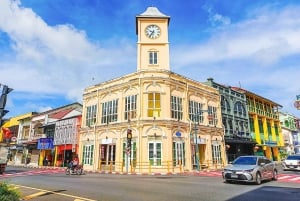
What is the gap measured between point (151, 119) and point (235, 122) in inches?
696

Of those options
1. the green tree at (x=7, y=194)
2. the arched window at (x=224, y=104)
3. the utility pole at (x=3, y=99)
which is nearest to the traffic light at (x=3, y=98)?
the utility pole at (x=3, y=99)

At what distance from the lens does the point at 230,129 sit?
3712 cm

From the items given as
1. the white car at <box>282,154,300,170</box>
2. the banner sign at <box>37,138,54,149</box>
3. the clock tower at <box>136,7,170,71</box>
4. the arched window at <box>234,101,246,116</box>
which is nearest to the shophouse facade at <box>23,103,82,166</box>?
the banner sign at <box>37,138,54,149</box>

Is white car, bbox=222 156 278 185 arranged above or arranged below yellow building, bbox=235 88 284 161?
below

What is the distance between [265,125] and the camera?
4631 cm

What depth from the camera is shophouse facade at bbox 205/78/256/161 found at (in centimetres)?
3644

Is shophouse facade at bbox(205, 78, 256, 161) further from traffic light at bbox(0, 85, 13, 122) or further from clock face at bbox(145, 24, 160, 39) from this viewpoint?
traffic light at bbox(0, 85, 13, 122)

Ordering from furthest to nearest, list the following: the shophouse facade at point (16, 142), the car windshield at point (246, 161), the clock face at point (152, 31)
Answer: the shophouse facade at point (16, 142) < the clock face at point (152, 31) < the car windshield at point (246, 161)

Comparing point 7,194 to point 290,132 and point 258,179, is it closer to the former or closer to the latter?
point 258,179

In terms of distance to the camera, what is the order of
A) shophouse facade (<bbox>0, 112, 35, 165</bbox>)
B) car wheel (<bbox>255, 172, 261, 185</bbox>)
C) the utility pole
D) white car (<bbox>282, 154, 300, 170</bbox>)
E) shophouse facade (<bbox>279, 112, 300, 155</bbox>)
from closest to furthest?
the utility pole, car wheel (<bbox>255, 172, 261, 185</bbox>), white car (<bbox>282, 154, 300, 170</bbox>), shophouse facade (<bbox>0, 112, 35, 165</bbox>), shophouse facade (<bbox>279, 112, 300, 155</bbox>)

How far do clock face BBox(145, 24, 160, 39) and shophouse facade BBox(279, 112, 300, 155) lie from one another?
41.8m

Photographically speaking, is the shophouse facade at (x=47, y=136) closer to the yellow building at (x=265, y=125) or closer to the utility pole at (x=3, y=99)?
the utility pole at (x=3, y=99)

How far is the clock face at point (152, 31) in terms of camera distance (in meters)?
30.7

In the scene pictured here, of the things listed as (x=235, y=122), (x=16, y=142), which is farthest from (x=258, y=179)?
(x=16, y=142)
